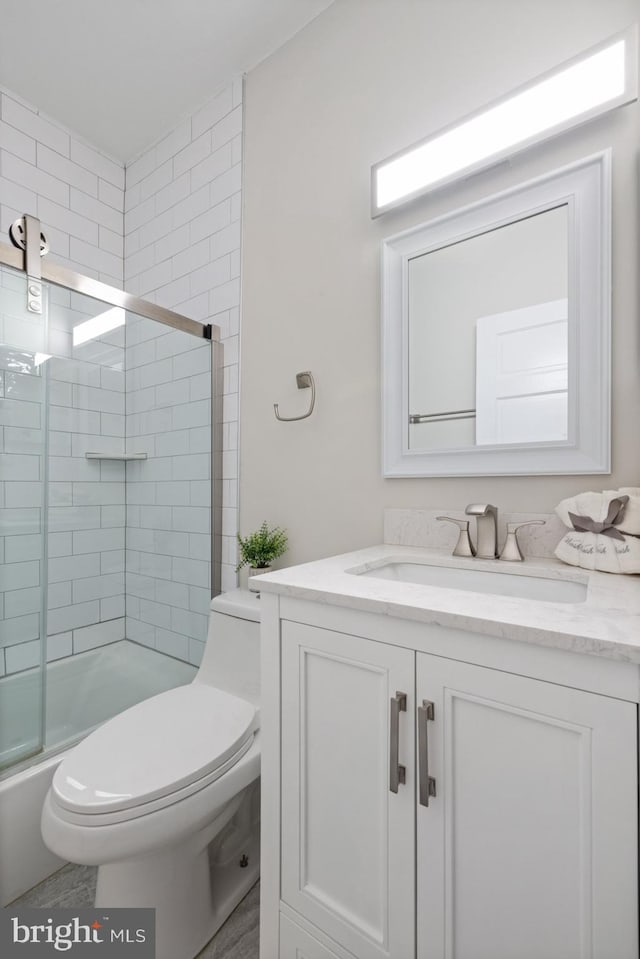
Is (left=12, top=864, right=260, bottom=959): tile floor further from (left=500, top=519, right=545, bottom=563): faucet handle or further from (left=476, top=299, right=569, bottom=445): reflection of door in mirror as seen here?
(left=476, top=299, right=569, bottom=445): reflection of door in mirror

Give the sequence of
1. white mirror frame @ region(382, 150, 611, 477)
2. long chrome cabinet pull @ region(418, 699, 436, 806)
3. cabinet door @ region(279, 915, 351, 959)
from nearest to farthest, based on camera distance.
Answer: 1. long chrome cabinet pull @ region(418, 699, 436, 806)
2. cabinet door @ region(279, 915, 351, 959)
3. white mirror frame @ region(382, 150, 611, 477)

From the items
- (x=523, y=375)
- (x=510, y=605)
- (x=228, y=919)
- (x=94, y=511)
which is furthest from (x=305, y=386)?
(x=228, y=919)

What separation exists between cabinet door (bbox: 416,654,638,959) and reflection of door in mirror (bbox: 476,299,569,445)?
0.69 meters

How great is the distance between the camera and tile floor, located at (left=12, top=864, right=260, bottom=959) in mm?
1068

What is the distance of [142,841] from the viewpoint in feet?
2.90

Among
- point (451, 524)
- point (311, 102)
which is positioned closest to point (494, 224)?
point (451, 524)

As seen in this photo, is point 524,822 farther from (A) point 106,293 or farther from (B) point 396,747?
(A) point 106,293

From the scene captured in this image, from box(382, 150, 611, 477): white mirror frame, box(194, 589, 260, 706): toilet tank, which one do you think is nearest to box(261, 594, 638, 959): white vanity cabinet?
box(194, 589, 260, 706): toilet tank

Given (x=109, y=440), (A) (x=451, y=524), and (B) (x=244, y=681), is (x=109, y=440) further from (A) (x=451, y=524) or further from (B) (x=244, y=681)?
(A) (x=451, y=524)

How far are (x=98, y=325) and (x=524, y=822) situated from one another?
181cm

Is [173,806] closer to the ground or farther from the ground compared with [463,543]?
closer to the ground

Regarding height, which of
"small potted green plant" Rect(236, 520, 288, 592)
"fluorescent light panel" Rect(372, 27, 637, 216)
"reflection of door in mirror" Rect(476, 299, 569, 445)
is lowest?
"small potted green plant" Rect(236, 520, 288, 592)

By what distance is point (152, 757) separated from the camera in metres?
1.02

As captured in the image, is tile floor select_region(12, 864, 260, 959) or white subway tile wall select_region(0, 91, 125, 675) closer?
tile floor select_region(12, 864, 260, 959)
